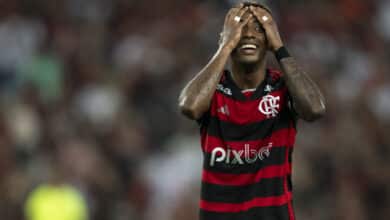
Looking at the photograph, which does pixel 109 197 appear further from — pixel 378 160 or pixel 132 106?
pixel 378 160

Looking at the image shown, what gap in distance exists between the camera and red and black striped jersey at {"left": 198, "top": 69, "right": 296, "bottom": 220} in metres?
5.84

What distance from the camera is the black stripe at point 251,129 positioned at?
588cm

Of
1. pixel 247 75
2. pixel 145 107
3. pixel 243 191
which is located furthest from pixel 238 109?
pixel 145 107

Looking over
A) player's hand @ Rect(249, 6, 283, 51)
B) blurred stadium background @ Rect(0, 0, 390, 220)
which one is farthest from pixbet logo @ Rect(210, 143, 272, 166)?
blurred stadium background @ Rect(0, 0, 390, 220)

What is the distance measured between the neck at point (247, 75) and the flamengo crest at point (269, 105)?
0.38 ft

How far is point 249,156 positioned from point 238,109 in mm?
247

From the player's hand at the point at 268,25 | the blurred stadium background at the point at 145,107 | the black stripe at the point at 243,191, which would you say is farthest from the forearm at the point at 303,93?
the blurred stadium background at the point at 145,107

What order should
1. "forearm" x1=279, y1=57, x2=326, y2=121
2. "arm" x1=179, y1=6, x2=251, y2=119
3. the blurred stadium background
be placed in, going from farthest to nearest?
the blurred stadium background
"arm" x1=179, y1=6, x2=251, y2=119
"forearm" x1=279, y1=57, x2=326, y2=121

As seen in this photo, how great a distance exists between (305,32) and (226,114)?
24.0ft

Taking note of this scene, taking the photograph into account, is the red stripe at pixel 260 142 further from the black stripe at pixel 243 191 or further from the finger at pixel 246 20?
the finger at pixel 246 20

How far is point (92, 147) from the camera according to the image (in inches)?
469

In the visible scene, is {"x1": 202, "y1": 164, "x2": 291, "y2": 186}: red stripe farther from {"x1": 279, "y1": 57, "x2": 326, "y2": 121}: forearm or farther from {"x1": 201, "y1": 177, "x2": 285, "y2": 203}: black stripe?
{"x1": 279, "y1": 57, "x2": 326, "y2": 121}: forearm

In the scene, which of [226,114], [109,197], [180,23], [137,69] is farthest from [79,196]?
[226,114]

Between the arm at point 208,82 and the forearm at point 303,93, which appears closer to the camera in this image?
the forearm at point 303,93
